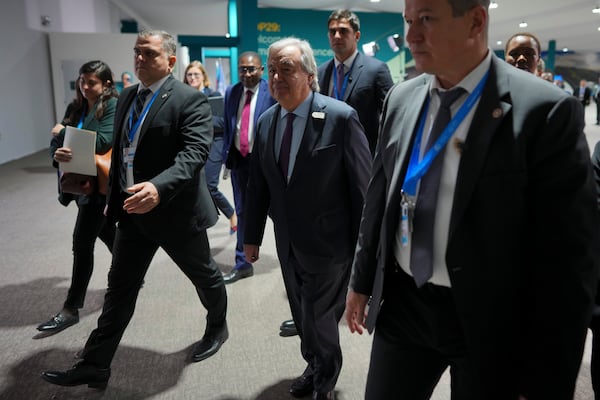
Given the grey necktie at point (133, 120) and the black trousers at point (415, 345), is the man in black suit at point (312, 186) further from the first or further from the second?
the black trousers at point (415, 345)

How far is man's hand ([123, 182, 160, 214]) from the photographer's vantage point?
2.03m

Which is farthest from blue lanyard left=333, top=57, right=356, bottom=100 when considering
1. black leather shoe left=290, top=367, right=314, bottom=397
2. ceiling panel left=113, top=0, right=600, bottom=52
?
ceiling panel left=113, top=0, right=600, bottom=52

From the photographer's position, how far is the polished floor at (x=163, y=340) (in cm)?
240

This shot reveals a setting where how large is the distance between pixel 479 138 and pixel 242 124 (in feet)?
9.65

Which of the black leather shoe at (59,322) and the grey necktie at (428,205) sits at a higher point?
the grey necktie at (428,205)

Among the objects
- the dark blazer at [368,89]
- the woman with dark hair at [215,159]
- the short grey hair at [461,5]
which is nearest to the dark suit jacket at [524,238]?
the short grey hair at [461,5]

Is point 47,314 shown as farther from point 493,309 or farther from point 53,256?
point 493,309

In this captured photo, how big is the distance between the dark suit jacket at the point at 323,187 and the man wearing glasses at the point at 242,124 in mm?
1688

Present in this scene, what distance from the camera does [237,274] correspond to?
3.87 meters

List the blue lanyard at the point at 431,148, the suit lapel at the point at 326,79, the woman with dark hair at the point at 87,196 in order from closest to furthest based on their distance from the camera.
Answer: the blue lanyard at the point at 431,148 < the woman with dark hair at the point at 87,196 < the suit lapel at the point at 326,79

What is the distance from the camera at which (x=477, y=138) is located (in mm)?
1056

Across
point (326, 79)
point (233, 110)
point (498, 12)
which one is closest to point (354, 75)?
point (326, 79)

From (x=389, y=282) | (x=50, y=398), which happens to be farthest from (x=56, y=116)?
(x=389, y=282)

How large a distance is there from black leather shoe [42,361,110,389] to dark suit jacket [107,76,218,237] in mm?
727
